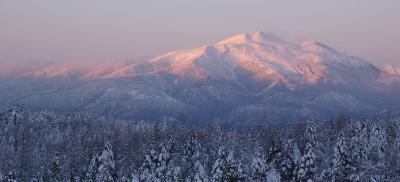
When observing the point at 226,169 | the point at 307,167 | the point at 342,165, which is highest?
the point at 226,169

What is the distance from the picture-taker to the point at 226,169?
206 ft

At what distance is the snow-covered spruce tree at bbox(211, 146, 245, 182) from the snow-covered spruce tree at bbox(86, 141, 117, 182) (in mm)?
17160

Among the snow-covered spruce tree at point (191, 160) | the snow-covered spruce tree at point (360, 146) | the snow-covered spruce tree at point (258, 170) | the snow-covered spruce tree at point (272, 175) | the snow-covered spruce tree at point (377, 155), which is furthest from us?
the snow-covered spruce tree at point (191, 160)

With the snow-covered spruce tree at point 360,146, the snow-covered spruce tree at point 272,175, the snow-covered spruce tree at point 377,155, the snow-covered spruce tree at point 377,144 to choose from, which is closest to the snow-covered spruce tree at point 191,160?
the snow-covered spruce tree at point 272,175

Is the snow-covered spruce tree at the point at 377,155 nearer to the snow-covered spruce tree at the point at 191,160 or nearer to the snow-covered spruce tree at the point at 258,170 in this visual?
the snow-covered spruce tree at the point at 258,170

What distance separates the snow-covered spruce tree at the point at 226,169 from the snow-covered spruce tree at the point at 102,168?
1716cm

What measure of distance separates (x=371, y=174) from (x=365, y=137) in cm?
2322

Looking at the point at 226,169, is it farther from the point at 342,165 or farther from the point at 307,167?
the point at 342,165

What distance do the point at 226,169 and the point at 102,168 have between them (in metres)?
21.2

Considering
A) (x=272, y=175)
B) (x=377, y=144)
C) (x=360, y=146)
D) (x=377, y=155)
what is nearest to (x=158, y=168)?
(x=272, y=175)

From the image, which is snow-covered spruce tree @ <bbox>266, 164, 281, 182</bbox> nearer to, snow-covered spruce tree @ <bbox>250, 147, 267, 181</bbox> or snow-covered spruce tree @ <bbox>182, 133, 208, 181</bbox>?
snow-covered spruce tree @ <bbox>250, 147, 267, 181</bbox>

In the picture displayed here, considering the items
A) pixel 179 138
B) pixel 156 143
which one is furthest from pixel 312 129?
pixel 179 138

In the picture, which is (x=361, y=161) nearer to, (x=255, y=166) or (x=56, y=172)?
(x=255, y=166)

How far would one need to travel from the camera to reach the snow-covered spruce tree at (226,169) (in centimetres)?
6225
